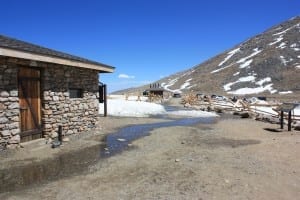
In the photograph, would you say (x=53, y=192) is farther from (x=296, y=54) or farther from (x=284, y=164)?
(x=296, y=54)

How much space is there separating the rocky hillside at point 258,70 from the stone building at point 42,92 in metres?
73.5

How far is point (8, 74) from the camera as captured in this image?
10.9m

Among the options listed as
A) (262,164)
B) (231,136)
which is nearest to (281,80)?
(231,136)

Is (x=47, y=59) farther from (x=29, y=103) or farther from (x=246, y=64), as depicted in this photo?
(x=246, y=64)

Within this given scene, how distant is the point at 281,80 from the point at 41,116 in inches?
3522

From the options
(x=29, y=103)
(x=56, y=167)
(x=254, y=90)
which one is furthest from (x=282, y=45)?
(x=56, y=167)

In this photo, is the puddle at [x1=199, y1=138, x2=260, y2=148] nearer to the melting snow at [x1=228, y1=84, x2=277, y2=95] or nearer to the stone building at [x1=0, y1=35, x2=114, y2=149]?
the stone building at [x1=0, y1=35, x2=114, y2=149]

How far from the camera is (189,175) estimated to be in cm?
844

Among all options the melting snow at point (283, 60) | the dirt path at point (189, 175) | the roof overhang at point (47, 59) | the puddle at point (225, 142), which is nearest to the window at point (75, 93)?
the roof overhang at point (47, 59)

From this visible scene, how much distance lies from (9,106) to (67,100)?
3217 mm

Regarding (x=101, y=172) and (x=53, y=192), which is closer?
(x=53, y=192)

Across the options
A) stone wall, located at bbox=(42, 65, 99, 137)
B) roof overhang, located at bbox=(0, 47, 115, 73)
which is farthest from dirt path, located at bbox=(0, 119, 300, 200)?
roof overhang, located at bbox=(0, 47, 115, 73)

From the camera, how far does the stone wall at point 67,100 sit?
12.8m

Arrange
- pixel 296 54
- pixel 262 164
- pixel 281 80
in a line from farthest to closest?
pixel 296 54 → pixel 281 80 → pixel 262 164
